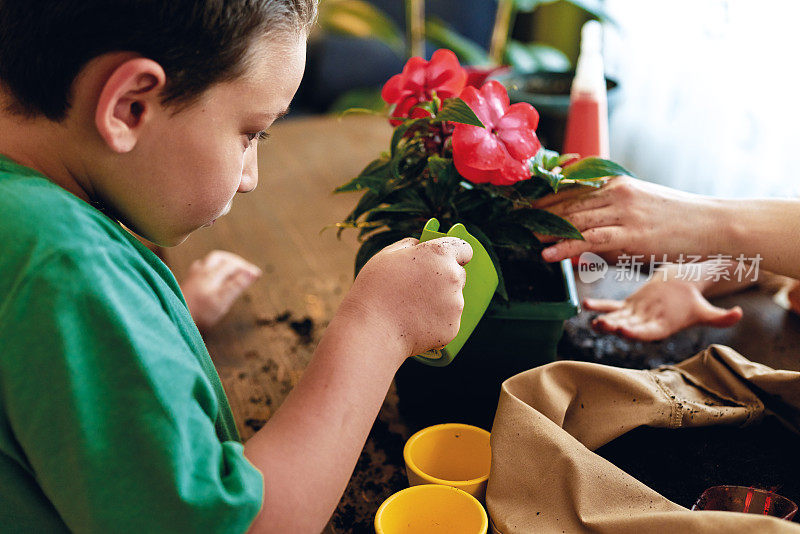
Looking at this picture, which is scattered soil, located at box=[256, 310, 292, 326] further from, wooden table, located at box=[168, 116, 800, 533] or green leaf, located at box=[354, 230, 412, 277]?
green leaf, located at box=[354, 230, 412, 277]

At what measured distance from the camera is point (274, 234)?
4.12ft

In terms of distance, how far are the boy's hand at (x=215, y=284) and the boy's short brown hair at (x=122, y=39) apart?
446 millimetres

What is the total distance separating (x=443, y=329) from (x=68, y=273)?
30cm

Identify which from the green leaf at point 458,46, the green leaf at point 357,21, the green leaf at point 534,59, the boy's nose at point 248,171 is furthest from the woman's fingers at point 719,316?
the green leaf at point 357,21

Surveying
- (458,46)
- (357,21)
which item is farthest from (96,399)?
(357,21)

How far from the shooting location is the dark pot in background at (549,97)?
4.10 ft

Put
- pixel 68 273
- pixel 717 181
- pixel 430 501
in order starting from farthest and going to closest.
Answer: pixel 717 181 → pixel 430 501 → pixel 68 273

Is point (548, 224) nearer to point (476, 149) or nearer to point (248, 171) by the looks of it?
point (476, 149)

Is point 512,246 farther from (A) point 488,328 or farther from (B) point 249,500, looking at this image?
(B) point 249,500

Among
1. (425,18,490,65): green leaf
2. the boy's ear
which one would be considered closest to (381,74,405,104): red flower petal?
the boy's ear

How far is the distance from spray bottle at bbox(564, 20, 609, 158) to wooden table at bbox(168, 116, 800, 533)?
0.24m

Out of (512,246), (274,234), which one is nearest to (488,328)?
(512,246)

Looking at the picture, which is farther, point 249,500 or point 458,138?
point 458,138

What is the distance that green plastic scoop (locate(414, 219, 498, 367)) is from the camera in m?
0.62
